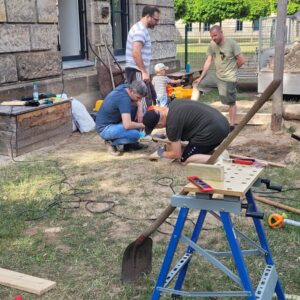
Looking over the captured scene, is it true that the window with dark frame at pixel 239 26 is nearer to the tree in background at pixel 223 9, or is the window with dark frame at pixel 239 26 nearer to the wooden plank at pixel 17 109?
the tree in background at pixel 223 9

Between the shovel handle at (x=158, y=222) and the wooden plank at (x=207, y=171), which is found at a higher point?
the wooden plank at (x=207, y=171)

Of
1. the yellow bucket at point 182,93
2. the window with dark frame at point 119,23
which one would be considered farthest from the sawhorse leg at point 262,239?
the window with dark frame at point 119,23

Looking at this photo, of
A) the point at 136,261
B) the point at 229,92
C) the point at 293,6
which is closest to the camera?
the point at 136,261

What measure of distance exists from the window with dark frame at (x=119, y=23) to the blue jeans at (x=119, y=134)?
4.99 m

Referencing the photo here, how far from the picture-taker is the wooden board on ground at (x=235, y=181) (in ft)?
7.75

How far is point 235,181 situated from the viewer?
8.25ft

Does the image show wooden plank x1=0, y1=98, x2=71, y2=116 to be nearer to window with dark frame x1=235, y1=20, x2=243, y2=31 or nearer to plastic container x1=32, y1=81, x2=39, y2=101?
plastic container x1=32, y1=81, x2=39, y2=101

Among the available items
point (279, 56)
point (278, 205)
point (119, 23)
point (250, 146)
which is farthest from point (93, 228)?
point (119, 23)

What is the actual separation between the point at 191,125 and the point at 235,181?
2.59 m

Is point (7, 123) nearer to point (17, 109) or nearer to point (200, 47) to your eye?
point (17, 109)

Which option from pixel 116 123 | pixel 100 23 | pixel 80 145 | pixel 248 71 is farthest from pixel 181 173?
pixel 248 71

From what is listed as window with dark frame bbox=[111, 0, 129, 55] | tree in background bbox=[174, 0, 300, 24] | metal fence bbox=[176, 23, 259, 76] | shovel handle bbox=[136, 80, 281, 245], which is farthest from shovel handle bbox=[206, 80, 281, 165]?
tree in background bbox=[174, 0, 300, 24]

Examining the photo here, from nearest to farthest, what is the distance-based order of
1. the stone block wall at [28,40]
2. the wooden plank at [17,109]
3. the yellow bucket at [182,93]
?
the wooden plank at [17,109], the stone block wall at [28,40], the yellow bucket at [182,93]

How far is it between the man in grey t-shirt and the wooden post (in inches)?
23.9
